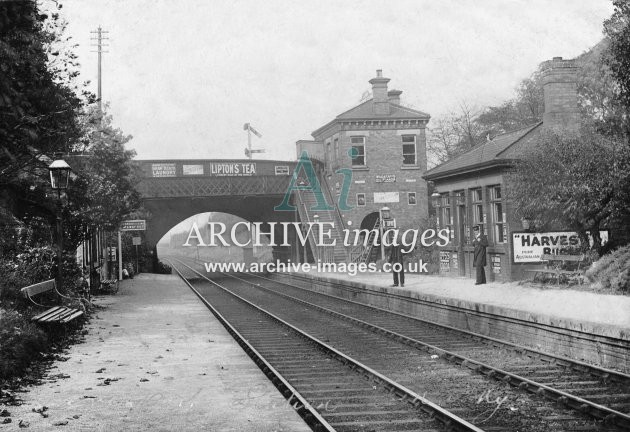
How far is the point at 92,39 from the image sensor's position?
36.2 meters

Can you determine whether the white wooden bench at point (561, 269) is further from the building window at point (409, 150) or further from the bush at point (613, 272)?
the building window at point (409, 150)

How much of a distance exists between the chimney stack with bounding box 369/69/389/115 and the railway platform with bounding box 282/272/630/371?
18793 millimetres

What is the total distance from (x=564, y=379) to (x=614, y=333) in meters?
1.91

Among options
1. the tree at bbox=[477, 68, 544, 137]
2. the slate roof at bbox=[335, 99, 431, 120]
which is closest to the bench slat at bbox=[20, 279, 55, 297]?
the slate roof at bbox=[335, 99, 431, 120]

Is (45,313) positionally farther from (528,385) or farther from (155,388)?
(528,385)

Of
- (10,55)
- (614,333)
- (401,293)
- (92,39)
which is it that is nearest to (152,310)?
(401,293)

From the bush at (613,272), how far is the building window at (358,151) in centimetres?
2347

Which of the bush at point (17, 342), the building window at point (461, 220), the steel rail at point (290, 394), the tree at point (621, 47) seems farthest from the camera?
the building window at point (461, 220)

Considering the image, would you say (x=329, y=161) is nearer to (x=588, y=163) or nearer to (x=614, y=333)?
(x=588, y=163)

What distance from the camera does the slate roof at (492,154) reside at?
72.3ft

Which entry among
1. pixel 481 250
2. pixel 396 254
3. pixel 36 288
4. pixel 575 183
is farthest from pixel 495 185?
pixel 36 288

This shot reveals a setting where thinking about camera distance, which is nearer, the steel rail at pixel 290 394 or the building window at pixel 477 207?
the steel rail at pixel 290 394

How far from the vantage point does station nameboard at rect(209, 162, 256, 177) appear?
1622 inches

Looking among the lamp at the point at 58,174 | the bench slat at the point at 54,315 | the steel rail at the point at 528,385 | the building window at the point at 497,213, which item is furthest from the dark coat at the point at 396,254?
the bench slat at the point at 54,315
